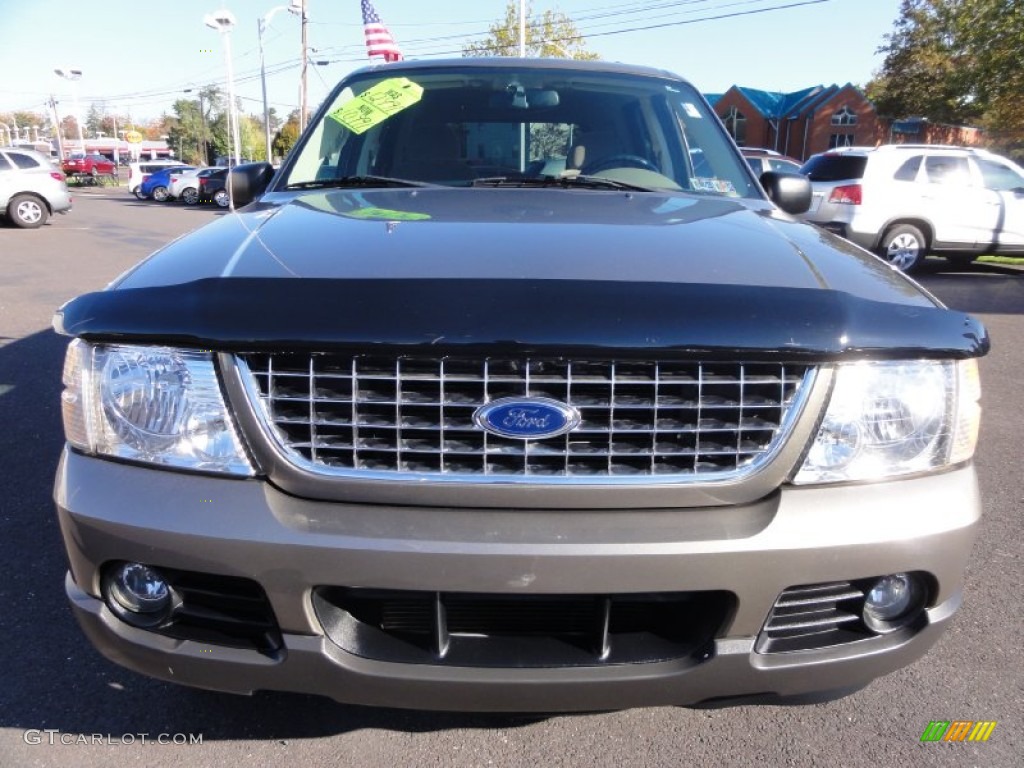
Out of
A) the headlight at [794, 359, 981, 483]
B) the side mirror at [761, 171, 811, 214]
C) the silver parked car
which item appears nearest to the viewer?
the headlight at [794, 359, 981, 483]

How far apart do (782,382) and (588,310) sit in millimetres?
436

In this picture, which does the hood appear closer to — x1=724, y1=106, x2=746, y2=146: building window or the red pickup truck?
x1=724, y1=106, x2=746, y2=146: building window

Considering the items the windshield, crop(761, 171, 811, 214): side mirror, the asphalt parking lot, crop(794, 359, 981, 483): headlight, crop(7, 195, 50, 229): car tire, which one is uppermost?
the windshield

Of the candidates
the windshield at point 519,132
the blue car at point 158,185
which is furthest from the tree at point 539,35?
the windshield at point 519,132

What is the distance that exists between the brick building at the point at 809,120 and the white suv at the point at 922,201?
126ft

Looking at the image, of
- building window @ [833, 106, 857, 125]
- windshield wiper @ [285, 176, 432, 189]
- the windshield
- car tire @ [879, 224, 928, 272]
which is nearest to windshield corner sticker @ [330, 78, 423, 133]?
the windshield

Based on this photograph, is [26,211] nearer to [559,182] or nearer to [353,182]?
[353,182]

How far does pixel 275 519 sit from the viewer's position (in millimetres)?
1521

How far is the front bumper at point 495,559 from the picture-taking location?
1.50m

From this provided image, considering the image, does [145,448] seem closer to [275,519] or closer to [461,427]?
[275,519]

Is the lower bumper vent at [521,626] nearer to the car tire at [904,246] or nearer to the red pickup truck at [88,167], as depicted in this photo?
the car tire at [904,246]

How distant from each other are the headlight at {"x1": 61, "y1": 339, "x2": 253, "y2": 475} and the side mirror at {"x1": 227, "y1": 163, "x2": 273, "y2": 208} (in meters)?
1.63

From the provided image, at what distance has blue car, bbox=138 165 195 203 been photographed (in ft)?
102

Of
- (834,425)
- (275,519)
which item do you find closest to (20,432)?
(275,519)
